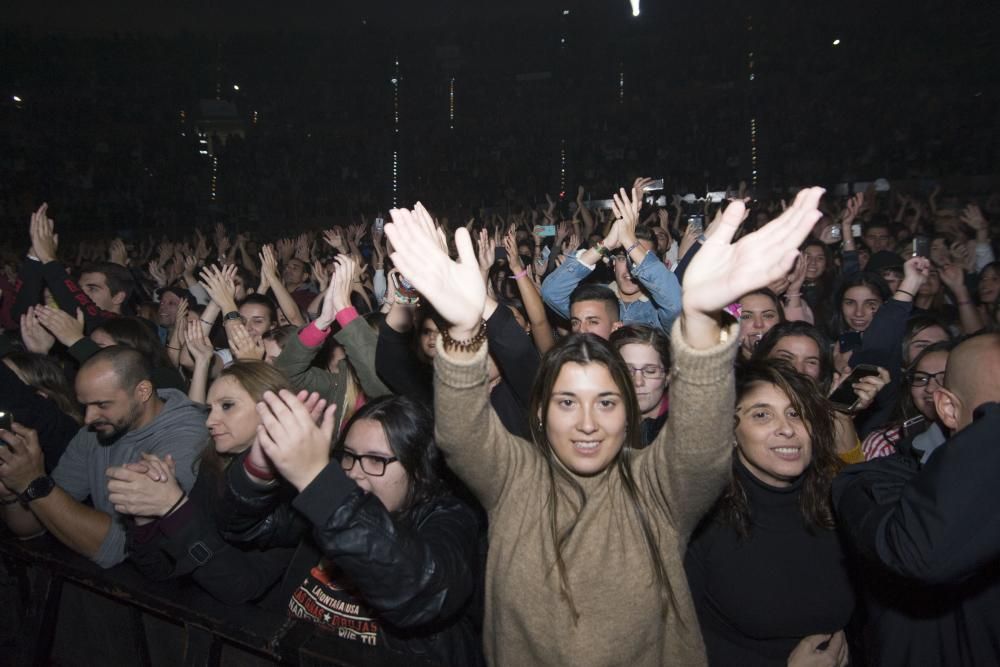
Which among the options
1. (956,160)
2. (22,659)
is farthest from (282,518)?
(956,160)

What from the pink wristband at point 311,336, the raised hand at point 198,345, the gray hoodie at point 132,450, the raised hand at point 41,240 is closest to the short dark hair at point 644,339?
the pink wristband at point 311,336

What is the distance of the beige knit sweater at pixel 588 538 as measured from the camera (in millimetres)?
1277

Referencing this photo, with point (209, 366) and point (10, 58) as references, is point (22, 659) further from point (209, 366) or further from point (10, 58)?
point (10, 58)

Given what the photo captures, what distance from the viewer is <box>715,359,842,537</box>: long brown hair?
177cm

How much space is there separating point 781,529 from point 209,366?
2.92 metres

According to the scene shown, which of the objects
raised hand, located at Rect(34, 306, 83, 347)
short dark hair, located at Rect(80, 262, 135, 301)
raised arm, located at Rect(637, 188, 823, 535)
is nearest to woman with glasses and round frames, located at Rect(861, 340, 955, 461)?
raised arm, located at Rect(637, 188, 823, 535)

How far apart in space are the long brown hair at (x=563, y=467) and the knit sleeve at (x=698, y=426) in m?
0.10

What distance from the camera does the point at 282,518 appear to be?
71.0 inches

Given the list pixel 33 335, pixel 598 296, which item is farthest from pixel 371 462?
pixel 33 335

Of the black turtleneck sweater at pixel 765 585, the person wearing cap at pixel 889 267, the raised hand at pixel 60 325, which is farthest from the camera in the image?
the person wearing cap at pixel 889 267

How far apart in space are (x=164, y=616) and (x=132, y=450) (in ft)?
3.10

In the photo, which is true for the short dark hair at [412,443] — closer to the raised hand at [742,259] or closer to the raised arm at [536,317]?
the raised hand at [742,259]

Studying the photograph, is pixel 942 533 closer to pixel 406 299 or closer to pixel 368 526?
pixel 368 526

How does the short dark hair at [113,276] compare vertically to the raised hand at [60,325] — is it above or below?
above
